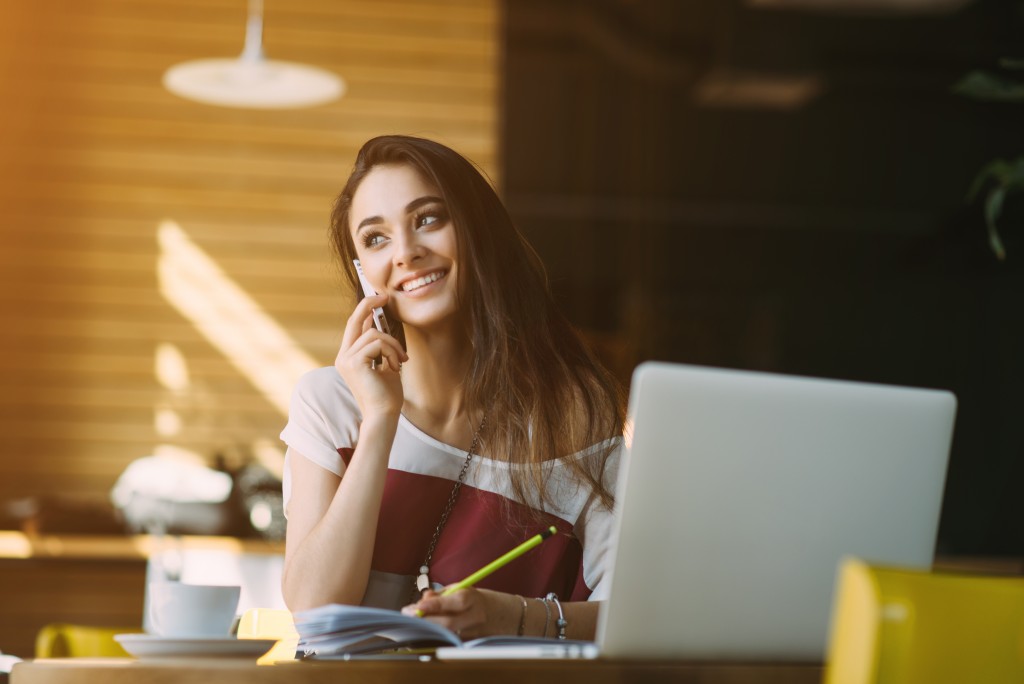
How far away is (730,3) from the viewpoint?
525cm

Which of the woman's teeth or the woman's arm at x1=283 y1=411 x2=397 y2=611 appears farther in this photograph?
the woman's teeth

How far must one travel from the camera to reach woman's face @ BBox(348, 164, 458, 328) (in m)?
1.89

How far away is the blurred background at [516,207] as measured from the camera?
187 inches

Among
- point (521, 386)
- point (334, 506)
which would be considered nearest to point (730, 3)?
point (521, 386)

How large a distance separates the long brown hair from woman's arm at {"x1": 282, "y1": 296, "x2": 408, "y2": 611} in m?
0.21

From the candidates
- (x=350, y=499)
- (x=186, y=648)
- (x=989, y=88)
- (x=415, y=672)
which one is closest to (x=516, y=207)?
(x=989, y=88)

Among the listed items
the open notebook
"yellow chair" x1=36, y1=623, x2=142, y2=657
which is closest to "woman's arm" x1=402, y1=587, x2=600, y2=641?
the open notebook

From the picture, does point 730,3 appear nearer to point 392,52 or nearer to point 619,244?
point 619,244

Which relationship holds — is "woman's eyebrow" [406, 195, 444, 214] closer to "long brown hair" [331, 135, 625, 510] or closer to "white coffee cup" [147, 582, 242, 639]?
"long brown hair" [331, 135, 625, 510]

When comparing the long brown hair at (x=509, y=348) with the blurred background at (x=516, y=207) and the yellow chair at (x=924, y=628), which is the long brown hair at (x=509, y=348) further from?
the blurred background at (x=516, y=207)

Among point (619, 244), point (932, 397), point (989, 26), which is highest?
point (989, 26)

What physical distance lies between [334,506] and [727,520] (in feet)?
2.55

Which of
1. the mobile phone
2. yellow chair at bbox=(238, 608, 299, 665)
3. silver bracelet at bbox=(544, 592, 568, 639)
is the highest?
the mobile phone

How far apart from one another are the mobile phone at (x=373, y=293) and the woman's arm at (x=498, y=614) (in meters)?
0.50
